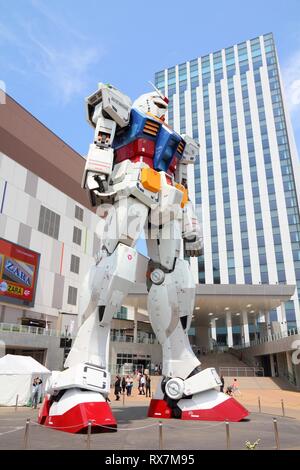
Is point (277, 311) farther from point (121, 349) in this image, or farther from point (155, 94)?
point (155, 94)

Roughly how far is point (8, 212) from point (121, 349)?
631 inches

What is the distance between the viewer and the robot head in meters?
9.19

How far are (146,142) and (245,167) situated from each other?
57.7 meters

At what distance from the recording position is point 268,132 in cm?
6312

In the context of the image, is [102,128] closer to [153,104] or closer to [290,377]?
[153,104]

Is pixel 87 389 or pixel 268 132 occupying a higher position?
pixel 268 132

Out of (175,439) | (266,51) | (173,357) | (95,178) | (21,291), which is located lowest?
(175,439)

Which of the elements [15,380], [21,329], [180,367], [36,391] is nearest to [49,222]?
[21,329]

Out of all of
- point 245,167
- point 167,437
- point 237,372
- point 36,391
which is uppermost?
point 245,167

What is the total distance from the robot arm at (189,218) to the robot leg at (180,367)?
2.97 ft

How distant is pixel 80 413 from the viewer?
6.21 m

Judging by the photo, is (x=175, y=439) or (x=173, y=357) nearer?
(x=175, y=439)

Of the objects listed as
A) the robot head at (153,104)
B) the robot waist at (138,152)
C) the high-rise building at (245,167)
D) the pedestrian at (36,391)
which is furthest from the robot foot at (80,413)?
the high-rise building at (245,167)
